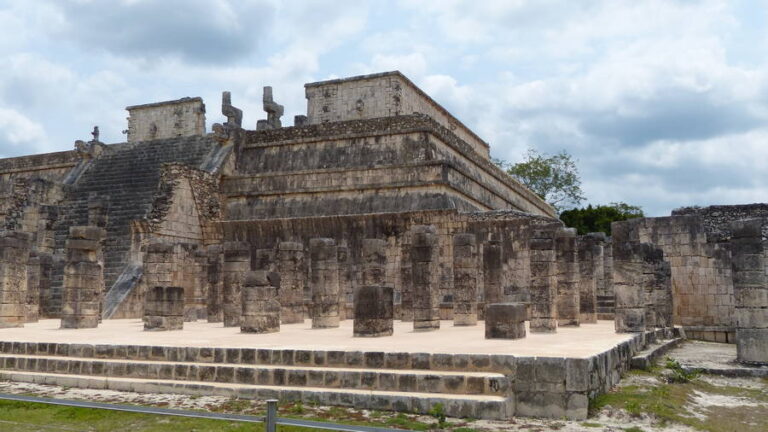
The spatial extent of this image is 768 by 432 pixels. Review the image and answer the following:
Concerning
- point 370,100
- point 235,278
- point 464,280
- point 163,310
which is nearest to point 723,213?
point 464,280

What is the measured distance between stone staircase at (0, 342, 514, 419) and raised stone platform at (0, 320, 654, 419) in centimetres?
1

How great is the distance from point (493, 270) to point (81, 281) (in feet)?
30.5

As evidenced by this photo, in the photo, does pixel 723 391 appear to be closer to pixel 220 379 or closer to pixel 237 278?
pixel 220 379

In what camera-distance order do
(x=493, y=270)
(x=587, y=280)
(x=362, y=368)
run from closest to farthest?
1. (x=362, y=368)
2. (x=493, y=270)
3. (x=587, y=280)

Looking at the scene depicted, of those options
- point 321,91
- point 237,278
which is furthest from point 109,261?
point 321,91

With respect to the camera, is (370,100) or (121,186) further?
(370,100)

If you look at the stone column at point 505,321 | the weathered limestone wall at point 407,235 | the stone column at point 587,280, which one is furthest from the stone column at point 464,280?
the stone column at point 505,321

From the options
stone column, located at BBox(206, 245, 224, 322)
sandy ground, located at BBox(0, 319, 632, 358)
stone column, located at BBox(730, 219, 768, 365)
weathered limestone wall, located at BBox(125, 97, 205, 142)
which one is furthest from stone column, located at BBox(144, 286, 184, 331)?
weathered limestone wall, located at BBox(125, 97, 205, 142)

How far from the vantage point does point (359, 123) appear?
22688 millimetres

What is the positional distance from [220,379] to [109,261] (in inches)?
512

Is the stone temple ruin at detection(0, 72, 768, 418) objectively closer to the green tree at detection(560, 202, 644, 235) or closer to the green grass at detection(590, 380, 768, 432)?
the green grass at detection(590, 380, 768, 432)

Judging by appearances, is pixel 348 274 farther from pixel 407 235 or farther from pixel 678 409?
pixel 678 409

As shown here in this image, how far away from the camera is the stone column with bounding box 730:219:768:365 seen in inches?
409

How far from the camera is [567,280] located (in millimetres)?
14117
